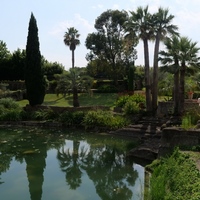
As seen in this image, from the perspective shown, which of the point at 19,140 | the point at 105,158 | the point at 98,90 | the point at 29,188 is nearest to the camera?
the point at 29,188

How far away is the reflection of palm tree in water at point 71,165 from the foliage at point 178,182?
9.58 feet

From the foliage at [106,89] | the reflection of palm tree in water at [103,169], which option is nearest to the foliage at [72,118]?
the reflection of palm tree in water at [103,169]

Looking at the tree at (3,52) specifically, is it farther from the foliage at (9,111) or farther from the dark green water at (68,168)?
the dark green water at (68,168)

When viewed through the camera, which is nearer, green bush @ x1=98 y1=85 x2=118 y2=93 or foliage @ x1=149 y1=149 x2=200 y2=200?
foliage @ x1=149 y1=149 x2=200 y2=200

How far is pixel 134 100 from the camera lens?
21578mm

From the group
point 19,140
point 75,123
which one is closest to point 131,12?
point 75,123

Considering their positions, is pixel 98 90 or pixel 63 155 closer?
pixel 63 155

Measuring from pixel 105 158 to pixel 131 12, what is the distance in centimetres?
1103

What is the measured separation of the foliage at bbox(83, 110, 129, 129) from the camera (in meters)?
17.7

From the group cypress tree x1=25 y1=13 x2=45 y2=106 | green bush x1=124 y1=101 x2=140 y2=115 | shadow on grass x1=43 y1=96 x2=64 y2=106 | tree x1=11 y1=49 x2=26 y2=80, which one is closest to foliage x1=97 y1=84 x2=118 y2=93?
shadow on grass x1=43 y1=96 x2=64 y2=106

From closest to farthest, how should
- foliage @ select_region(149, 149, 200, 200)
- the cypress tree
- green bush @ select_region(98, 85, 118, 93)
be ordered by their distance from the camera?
foliage @ select_region(149, 149, 200, 200)
the cypress tree
green bush @ select_region(98, 85, 118, 93)

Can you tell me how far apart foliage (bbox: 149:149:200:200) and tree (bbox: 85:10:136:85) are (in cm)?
3026

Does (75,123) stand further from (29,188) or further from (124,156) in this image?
(29,188)

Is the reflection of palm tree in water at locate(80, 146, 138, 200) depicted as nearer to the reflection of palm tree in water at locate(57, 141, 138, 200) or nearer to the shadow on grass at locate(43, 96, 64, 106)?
the reflection of palm tree in water at locate(57, 141, 138, 200)
